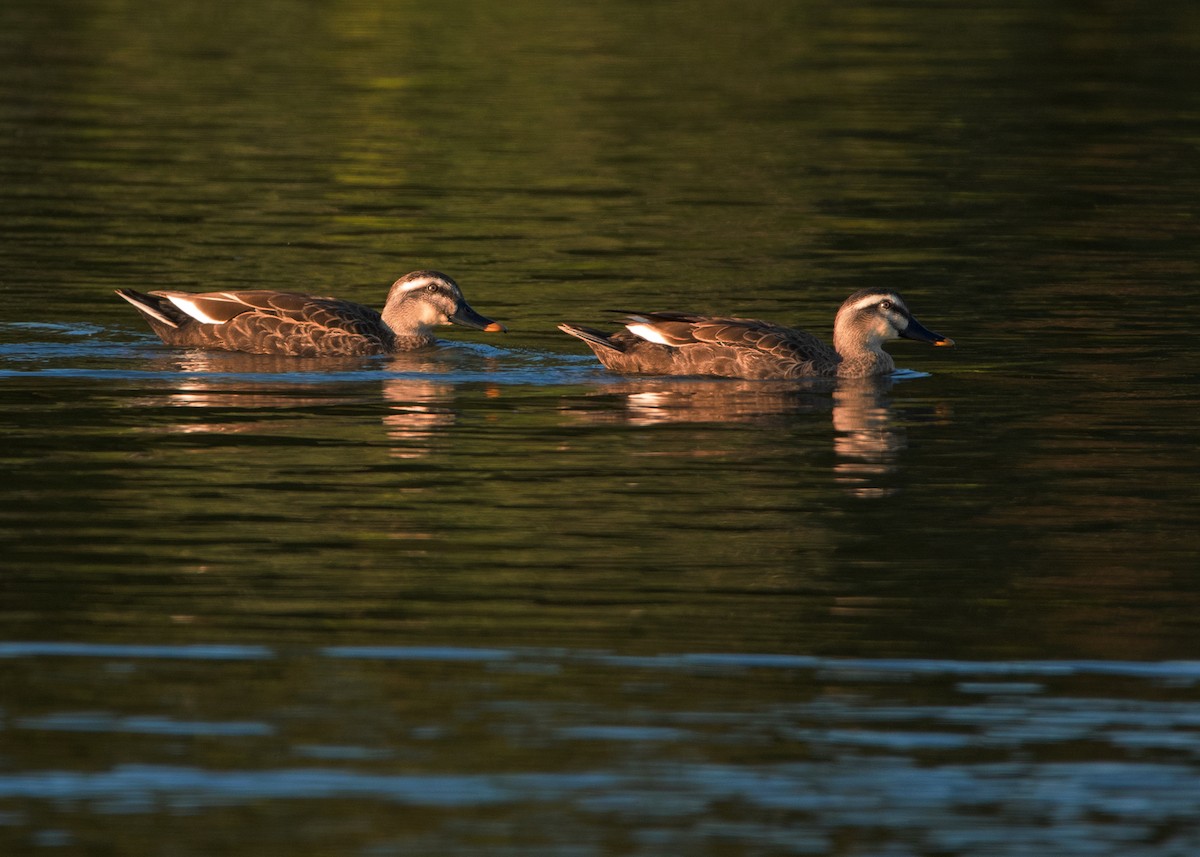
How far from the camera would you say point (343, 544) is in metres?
12.2

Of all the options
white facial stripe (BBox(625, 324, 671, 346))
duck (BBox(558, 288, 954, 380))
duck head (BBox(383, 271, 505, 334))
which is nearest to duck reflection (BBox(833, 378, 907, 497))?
duck (BBox(558, 288, 954, 380))

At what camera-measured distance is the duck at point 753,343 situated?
693 inches

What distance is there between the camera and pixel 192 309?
18.6 m

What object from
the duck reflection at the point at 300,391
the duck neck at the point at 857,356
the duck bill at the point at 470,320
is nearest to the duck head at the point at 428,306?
the duck bill at the point at 470,320

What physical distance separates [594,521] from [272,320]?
6491mm

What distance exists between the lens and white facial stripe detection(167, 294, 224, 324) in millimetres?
18578

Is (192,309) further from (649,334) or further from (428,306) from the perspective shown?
(649,334)

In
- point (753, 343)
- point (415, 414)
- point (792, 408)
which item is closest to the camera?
point (415, 414)

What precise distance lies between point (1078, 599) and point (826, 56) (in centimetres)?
3341

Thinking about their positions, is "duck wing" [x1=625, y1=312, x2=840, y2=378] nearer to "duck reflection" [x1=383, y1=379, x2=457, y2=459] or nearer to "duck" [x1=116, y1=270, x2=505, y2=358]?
"duck reflection" [x1=383, y1=379, x2=457, y2=459]

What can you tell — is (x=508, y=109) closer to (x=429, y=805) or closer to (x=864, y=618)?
(x=864, y=618)

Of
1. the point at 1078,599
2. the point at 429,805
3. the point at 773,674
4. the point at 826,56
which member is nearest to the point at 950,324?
the point at 1078,599

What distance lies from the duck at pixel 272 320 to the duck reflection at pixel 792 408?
2282mm

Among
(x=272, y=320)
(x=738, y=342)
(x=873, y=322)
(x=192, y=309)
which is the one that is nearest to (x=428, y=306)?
(x=272, y=320)
